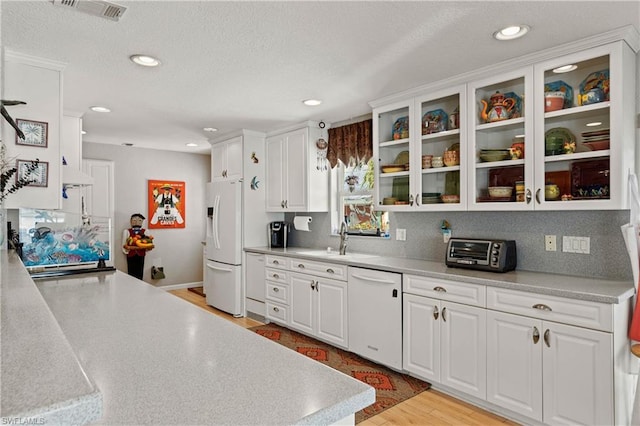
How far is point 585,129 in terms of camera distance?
93.7 inches

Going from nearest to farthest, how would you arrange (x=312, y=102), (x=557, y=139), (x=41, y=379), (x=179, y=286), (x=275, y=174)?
(x=41, y=379) → (x=557, y=139) → (x=312, y=102) → (x=275, y=174) → (x=179, y=286)

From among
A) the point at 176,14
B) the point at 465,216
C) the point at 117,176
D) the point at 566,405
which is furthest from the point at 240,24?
the point at 117,176

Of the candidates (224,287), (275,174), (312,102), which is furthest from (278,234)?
(312,102)

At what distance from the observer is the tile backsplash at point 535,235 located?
245cm

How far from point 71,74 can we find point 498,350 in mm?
3491

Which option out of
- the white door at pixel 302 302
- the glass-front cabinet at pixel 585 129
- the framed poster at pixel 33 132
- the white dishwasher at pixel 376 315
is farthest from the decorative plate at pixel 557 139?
the framed poster at pixel 33 132

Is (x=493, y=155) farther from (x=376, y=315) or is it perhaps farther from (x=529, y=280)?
(x=376, y=315)

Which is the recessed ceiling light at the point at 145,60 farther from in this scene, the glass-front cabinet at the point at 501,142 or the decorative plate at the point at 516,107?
the decorative plate at the point at 516,107

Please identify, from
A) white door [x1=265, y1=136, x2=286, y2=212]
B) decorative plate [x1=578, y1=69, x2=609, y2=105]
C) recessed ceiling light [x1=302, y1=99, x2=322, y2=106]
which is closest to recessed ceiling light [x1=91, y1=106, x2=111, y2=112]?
white door [x1=265, y1=136, x2=286, y2=212]

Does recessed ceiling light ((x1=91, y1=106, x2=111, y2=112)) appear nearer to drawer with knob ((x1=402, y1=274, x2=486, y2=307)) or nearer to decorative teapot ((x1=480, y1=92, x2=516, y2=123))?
drawer with knob ((x1=402, y1=274, x2=486, y2=307))

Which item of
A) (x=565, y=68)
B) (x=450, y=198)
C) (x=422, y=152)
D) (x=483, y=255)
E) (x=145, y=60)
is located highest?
(x=145, y=60)

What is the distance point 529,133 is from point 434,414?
1927 millimetres

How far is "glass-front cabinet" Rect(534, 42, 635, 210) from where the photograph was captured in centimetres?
221

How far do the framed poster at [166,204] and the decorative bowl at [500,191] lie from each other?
5212 mm
